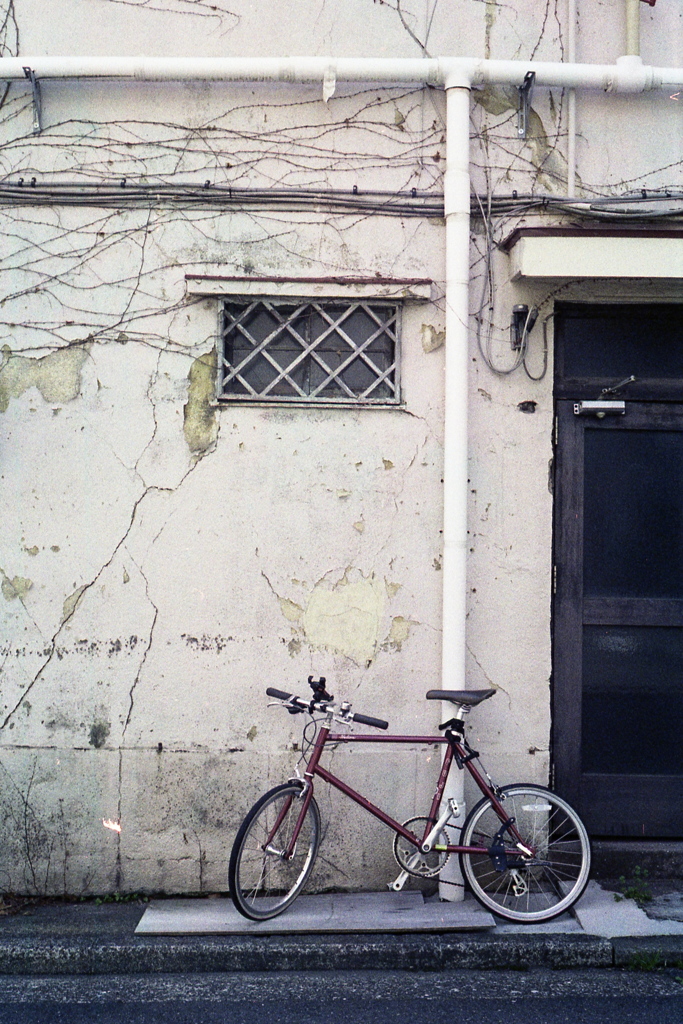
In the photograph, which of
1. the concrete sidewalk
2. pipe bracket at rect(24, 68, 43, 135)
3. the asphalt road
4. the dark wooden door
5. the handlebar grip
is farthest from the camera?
the dark wooden door

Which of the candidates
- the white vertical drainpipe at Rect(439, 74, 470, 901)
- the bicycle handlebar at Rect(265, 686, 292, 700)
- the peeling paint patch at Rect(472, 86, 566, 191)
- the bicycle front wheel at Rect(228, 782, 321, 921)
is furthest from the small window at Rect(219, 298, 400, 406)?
the bicycle front wheel at Rect(228, 782, 321, 921)

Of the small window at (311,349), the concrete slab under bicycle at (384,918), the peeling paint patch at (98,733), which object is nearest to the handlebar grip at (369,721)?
the concrete slab under bicycle at (384,918)

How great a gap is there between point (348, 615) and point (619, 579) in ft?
5.57

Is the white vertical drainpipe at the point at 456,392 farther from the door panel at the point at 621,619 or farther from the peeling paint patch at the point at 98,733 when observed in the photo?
the peeling paint patch at the point at 98,733

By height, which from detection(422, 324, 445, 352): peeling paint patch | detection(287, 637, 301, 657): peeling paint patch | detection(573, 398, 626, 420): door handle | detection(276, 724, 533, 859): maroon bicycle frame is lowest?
detection(276, 724, 533, 859): maroon bicycle frame

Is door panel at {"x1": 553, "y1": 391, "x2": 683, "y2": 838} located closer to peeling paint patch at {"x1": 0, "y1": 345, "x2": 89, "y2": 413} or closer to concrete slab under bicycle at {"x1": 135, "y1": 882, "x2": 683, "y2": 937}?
concrete slab under bicycle at {"x1": 135, "y1": 882, "x2": 683, "y2": 937}

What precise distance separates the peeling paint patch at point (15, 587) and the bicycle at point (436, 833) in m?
1.66

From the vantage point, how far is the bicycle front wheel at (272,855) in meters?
5.04

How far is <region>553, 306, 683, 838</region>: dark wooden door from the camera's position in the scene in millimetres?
5762

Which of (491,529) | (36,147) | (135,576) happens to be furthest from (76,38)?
A: (491,529)

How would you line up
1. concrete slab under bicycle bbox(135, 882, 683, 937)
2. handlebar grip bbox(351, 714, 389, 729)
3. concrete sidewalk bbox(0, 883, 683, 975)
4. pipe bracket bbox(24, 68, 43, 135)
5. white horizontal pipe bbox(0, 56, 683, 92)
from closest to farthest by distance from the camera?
1. concrete sidewalk bbox(0, 883, 683, 975)
2. concrete slab under bicycle bbox(135, 882, 683, 937)
3. handlebar grip bbox(351, 714, 389, 729)
4. white horizontal pipe bbox(0, 56, 683, 92)
5. pipe bracket bbox(24, 68, 43, 135)

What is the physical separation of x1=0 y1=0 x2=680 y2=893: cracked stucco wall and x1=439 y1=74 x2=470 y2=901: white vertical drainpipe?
0.60ft

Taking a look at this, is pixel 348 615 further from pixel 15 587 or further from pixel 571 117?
pixel 571 117

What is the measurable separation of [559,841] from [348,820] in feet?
4.03
